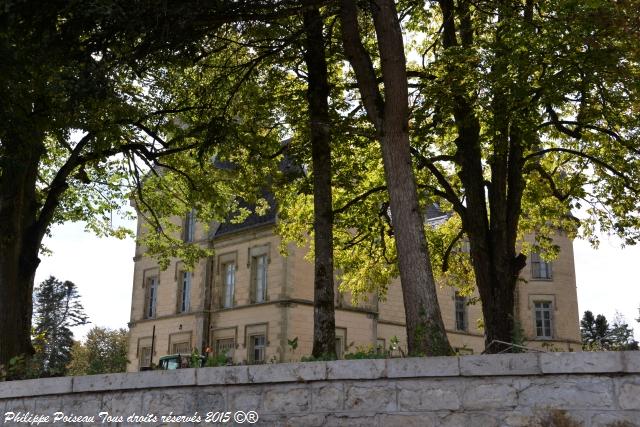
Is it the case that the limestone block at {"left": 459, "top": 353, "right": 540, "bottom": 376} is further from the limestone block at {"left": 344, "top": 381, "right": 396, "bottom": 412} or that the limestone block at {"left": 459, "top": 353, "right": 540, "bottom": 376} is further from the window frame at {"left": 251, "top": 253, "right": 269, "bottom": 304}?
the window frame at {"left": 251, "top": 253, "right": 269, "bottom": 304}

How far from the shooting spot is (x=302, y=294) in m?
32.3

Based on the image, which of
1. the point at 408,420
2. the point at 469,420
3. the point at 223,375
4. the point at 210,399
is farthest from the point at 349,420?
Result: the point at 210,399

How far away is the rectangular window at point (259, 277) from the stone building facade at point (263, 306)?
0.18 ft

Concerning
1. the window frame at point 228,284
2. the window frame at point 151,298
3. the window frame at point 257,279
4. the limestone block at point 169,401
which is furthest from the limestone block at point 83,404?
the window frame at point 151,298

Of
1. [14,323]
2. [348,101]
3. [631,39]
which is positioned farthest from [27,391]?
[631,39]

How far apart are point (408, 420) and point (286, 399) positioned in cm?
127

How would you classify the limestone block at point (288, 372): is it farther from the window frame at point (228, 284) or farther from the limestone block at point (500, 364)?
the window frame at point (228, 284)

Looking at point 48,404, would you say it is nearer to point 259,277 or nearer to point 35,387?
point 35,387

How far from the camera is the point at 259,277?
34.0 metres

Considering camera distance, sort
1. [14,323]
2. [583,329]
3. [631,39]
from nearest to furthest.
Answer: [631,39]
[14,323]
[583,329]

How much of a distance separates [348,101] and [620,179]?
23.0 ft

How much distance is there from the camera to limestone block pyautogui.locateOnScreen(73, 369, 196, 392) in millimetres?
7652

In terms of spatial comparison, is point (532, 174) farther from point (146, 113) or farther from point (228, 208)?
point (146, 113)

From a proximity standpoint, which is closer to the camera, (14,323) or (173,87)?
(14,323)
